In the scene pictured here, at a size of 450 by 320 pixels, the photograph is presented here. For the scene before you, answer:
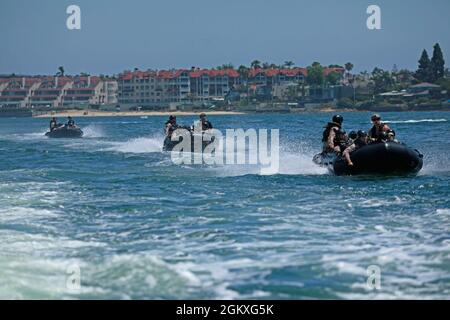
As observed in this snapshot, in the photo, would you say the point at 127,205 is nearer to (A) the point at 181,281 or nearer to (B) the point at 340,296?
(A) the point at 181,281

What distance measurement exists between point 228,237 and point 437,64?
157374 mm

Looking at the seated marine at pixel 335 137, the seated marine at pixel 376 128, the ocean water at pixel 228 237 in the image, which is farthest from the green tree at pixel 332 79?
the seated marine at pixel 376 128

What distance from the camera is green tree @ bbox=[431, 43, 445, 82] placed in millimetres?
160375

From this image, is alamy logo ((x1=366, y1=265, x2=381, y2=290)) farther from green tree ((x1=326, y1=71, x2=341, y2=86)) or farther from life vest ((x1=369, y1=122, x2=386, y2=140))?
green tree ((x1=326, y1=71, x2=341, y2=86))

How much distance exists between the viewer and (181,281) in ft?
28.8

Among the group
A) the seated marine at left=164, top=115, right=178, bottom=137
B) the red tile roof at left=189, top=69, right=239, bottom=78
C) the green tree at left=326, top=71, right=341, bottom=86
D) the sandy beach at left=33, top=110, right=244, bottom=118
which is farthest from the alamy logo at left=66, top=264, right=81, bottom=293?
the red tile roof at left=189, top=69, right=239, bottom=78

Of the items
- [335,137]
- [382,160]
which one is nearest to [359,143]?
[382,160]

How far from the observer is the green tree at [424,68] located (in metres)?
162

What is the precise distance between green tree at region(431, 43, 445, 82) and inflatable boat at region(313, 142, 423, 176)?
148m

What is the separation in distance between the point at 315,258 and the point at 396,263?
3.05 ft

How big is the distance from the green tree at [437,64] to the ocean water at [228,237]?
146766 mm

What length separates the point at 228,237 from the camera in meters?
11.1

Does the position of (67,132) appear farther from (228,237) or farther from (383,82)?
(383,82)
